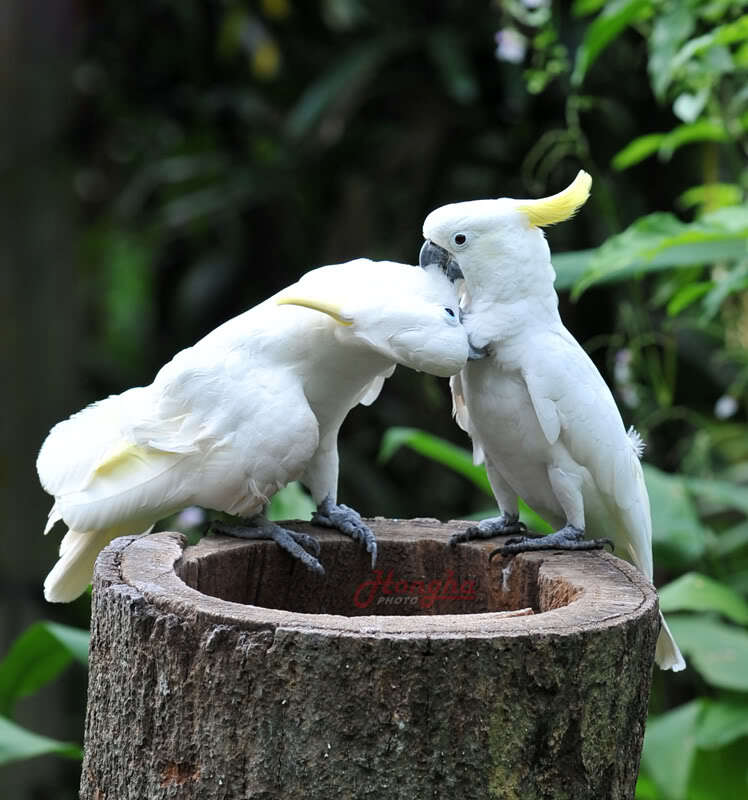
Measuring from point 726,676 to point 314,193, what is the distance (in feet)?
8.79

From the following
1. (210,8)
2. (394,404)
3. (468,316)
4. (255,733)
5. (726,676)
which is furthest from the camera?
(210,8)

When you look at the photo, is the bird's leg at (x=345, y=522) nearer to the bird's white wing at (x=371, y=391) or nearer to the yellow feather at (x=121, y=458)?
the bird's white wing at (x=371, y=391)

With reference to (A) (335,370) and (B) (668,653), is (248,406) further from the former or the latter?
(B) (668,653)

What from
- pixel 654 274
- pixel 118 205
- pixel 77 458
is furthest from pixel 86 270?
pixel 77 458

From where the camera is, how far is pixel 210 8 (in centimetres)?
450

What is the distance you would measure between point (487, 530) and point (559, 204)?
511 millimetres

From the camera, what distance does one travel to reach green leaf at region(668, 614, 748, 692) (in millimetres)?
2211

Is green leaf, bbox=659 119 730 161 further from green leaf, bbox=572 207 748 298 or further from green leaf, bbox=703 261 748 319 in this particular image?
green leaf, bbox=703 261 748 319

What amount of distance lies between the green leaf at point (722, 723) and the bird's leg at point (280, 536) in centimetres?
106

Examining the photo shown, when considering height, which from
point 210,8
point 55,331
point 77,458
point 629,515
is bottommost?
point 55,331

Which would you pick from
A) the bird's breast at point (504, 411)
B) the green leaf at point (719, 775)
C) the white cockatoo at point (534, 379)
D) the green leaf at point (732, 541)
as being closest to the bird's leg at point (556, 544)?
the white cockatoo at point (534, 379)

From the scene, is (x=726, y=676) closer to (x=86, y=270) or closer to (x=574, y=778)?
(x=574, y=778)

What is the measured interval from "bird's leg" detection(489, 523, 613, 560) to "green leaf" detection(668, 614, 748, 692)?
2.35ft

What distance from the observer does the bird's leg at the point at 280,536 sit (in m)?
1.68
